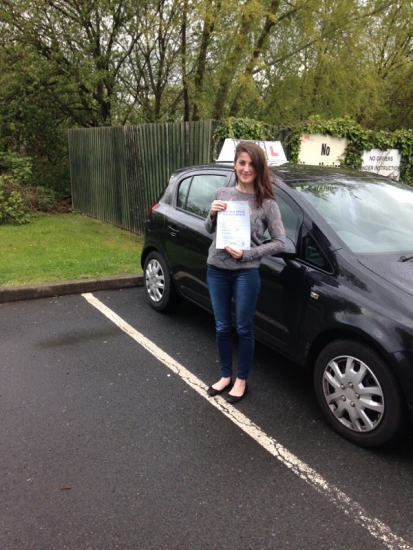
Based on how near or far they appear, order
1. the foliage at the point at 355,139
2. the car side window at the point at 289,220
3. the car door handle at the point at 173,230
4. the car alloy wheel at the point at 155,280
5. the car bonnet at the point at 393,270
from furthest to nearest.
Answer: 1. the foliage at the point at 355,139
2. the car alloy wheel at the point at 155,280
3. the car door handle at the point at 173,230
4. the car side window at the point at 289,220
5. the car bonnet at the point at 393,270

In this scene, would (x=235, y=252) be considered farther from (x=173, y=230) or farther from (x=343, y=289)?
(x=173, y=230)

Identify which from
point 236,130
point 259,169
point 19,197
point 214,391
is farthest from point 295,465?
point 19,197

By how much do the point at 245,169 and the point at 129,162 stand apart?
6658mm

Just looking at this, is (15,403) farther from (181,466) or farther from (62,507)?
(181,466)

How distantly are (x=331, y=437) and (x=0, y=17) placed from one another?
1283cm

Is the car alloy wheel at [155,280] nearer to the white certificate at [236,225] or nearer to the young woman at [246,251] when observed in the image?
the young woman at [246,251]

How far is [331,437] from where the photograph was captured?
9.86 ft

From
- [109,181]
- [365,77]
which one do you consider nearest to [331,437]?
[109,181]

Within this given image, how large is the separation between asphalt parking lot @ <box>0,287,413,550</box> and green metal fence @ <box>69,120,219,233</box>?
435 centimetres

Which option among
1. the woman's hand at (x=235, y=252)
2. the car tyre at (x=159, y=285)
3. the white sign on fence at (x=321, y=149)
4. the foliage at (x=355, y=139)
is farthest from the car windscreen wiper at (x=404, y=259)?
the foliage at (x=355, y=139)

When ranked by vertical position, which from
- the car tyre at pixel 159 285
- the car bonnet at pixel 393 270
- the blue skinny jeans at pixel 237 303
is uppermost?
the car bonnet at pixel 393 270

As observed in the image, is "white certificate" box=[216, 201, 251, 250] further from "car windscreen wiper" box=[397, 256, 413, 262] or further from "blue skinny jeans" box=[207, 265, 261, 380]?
"car windscreen wiper" box=[397, 256, 413, 262]

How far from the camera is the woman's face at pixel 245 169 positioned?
10.0ft

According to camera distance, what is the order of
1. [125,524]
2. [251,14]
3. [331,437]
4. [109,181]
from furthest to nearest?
[109,181], [251,14], [331,437], [125,524]
